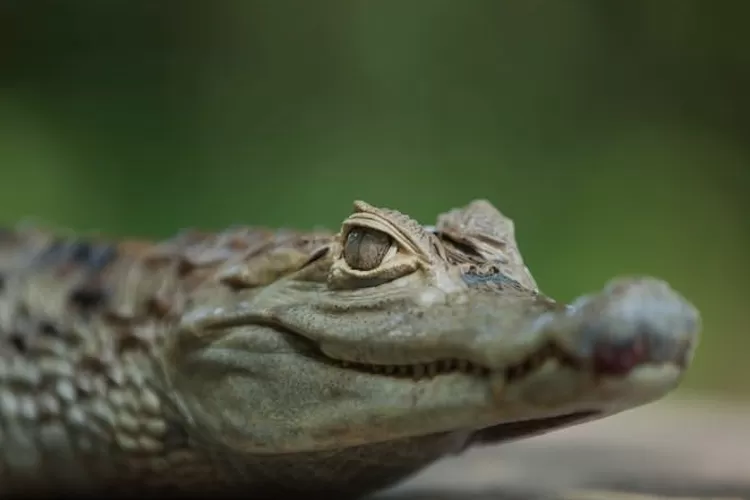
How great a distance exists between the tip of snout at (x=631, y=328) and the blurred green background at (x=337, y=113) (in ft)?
12.0

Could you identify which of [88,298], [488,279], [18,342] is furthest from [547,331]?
[18,342]

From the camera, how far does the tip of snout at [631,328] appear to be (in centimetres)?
146

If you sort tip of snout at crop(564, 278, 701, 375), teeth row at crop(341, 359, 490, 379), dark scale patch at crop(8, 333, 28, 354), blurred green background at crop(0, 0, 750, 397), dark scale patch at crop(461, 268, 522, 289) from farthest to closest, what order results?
blurred green background at crop(0, 0, 750, 397), dark scale patch at crop(8, 333, 28, 354), dark scale patch at crop(461, 268, 522, 289), teeth row at crop(341, 359, 490, 379), tip of snout at crop(564, 278, 701, 375)

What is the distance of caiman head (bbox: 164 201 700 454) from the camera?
4.91 ft

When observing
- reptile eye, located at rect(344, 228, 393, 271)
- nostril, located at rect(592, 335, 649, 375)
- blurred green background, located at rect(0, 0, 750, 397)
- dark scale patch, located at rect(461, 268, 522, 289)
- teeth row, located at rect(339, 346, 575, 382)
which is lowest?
nostril, located at rect(592, 335, 649, 375)

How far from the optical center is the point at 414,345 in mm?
1732

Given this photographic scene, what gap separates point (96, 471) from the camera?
2.27 meters

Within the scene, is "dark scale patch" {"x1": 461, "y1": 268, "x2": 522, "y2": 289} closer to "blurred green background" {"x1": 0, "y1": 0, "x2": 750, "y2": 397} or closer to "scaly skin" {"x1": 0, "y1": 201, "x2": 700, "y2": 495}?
"scaly skin" {"x1": 0, "y1": 201, "x2": 700, "y2": 495}

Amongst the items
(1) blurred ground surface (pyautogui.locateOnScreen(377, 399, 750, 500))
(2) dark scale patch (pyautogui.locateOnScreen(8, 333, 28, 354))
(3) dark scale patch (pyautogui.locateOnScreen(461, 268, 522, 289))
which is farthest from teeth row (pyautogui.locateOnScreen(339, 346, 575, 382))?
(2) dark scale patch (pyautogui.locateOnScreen(8, 333, 28, 354))

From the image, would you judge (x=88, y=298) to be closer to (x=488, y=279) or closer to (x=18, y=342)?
(x=18, y=342)

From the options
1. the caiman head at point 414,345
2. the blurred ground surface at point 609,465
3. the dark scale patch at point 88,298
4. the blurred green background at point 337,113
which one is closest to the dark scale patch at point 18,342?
the dark scale patch at point 88,298

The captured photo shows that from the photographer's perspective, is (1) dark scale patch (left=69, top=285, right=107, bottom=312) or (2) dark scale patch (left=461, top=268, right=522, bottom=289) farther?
(1) dark scale patch (left=69, top=285, right=107, bottom=312)

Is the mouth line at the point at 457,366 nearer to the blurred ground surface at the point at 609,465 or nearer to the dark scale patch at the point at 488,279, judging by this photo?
the dark scale patch at the point at 488,279

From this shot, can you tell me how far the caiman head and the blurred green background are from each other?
10.1 feet
